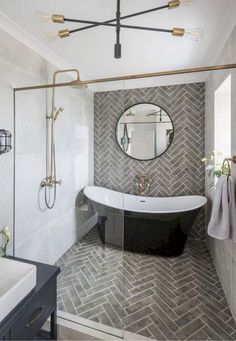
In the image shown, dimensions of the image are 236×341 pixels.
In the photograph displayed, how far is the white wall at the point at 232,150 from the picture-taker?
1856 mm

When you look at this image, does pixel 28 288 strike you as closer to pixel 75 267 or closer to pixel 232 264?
pixel 75 267

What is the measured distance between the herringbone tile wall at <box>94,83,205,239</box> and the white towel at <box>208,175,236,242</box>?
137cm

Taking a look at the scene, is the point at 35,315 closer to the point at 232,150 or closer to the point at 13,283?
the point at 13,283

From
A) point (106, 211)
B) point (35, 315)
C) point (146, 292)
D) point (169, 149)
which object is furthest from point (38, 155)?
point (169, 149)

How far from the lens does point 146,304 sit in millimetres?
2031

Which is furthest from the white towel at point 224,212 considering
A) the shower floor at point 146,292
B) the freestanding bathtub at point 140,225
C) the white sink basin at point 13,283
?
the white sink basin at point 13,283

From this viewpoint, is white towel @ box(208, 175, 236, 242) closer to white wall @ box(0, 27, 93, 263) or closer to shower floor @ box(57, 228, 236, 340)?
shower floor @ box(57, 228, 236, 340)

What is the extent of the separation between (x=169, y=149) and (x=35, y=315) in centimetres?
288

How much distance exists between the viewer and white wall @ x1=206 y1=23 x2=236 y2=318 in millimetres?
1856

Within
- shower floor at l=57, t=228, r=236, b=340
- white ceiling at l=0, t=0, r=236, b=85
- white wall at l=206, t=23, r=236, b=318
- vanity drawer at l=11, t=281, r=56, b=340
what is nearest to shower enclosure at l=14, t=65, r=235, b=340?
shower floor at l=57, t=228, r=236, b=340

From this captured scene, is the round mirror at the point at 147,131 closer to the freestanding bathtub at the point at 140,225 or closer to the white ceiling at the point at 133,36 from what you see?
the white ceiling at the point at 133,36

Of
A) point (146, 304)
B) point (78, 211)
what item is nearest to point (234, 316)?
point (146, 304)

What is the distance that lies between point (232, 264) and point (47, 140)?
89.7 inches

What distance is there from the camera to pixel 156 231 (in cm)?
276
